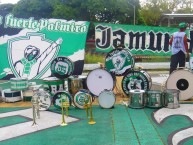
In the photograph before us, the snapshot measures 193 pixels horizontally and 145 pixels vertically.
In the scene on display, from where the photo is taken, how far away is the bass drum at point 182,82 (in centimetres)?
802

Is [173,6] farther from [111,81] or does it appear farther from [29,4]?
[111,81]

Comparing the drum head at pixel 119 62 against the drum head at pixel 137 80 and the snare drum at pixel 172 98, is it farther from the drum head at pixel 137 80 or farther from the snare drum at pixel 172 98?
the snare drum at pixel 172 98

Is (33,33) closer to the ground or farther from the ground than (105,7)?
closer to the ground

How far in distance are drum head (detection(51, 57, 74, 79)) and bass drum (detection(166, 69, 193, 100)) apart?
261 centimetres

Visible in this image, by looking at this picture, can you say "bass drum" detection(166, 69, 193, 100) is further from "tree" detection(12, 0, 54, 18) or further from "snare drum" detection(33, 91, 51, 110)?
"tree" detection(12, 0, 54, 18)

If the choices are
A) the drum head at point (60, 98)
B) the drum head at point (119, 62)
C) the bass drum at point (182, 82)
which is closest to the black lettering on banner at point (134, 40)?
the drum head at point (119, 62)

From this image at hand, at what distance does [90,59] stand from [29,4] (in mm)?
29505

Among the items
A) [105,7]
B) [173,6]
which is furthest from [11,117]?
[173,6]

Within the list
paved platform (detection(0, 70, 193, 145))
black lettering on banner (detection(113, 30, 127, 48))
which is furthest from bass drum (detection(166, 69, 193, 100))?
black lettering on banner (detection(113, 30, 127, 48))

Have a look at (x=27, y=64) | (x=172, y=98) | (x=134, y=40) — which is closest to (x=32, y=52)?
(x=27, y=64)

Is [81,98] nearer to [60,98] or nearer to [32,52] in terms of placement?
[60,98]

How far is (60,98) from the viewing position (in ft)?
24.5

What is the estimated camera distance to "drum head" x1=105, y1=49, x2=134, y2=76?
888 cm

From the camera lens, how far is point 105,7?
40.2 m
